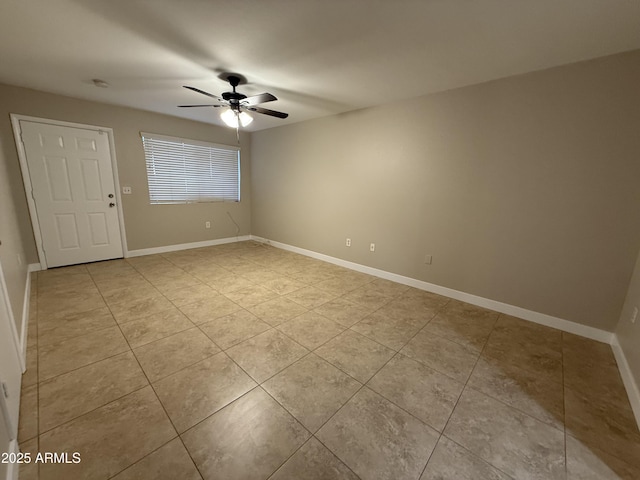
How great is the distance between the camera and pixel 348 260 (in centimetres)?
418

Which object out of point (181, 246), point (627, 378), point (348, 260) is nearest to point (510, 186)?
point (627, 378)

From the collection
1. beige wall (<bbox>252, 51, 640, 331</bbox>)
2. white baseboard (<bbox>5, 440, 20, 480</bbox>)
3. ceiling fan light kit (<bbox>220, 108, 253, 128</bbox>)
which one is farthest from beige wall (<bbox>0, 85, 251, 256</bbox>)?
white baseboard (<bbox>5, 440, 20, 480</bbox>)

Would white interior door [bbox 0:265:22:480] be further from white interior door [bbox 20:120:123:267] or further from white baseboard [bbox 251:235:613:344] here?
white baseboard [bbox 251:235:613:344]

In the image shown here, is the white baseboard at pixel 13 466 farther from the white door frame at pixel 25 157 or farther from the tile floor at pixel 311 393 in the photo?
the white door frame at pixel 25 157

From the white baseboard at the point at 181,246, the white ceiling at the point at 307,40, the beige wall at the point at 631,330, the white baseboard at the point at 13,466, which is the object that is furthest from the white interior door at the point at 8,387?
the beige wall at the point at 631,330

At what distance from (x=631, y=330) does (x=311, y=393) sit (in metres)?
2.46

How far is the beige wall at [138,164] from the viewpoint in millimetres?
3242

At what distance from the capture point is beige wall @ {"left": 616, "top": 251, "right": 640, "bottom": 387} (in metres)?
1.75

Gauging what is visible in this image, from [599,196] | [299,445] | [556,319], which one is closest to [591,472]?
[299,445]

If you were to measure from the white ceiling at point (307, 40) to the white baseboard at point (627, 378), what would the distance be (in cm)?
237

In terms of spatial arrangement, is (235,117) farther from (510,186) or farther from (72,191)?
(510,186)

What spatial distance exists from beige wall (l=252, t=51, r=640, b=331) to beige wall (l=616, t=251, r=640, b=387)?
106 mm

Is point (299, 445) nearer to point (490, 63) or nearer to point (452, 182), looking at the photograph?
point (452, 182)

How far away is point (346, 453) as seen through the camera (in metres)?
1.29
